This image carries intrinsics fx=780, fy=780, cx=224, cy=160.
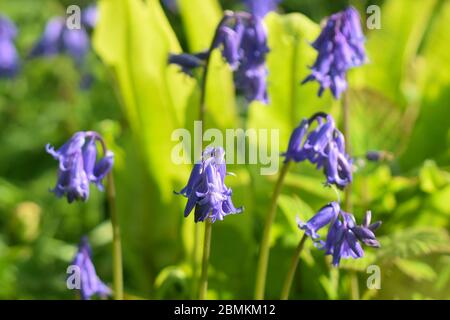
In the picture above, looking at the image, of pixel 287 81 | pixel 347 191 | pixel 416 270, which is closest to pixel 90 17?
pixel 287 81

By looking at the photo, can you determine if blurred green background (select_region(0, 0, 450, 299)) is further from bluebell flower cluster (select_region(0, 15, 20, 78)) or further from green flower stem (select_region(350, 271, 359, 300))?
bluebell flower cluster (select_region(0, 15, 20, 78))

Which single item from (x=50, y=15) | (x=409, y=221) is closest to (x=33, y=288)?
(x=409, y=221)

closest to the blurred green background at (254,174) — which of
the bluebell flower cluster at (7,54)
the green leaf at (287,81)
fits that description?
the green leaf at (287,81)

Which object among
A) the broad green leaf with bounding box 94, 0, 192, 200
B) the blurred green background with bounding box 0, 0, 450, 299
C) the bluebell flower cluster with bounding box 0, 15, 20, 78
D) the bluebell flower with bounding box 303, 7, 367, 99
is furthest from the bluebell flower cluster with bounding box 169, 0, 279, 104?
the bluebell flower cluster with bounding box 0, 15, 20, 78

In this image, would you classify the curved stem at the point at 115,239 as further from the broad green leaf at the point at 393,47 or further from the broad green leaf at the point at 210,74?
the broad green leaf at the point at 393,47

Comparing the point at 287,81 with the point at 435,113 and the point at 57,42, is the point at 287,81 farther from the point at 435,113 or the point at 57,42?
the point at 57,42
